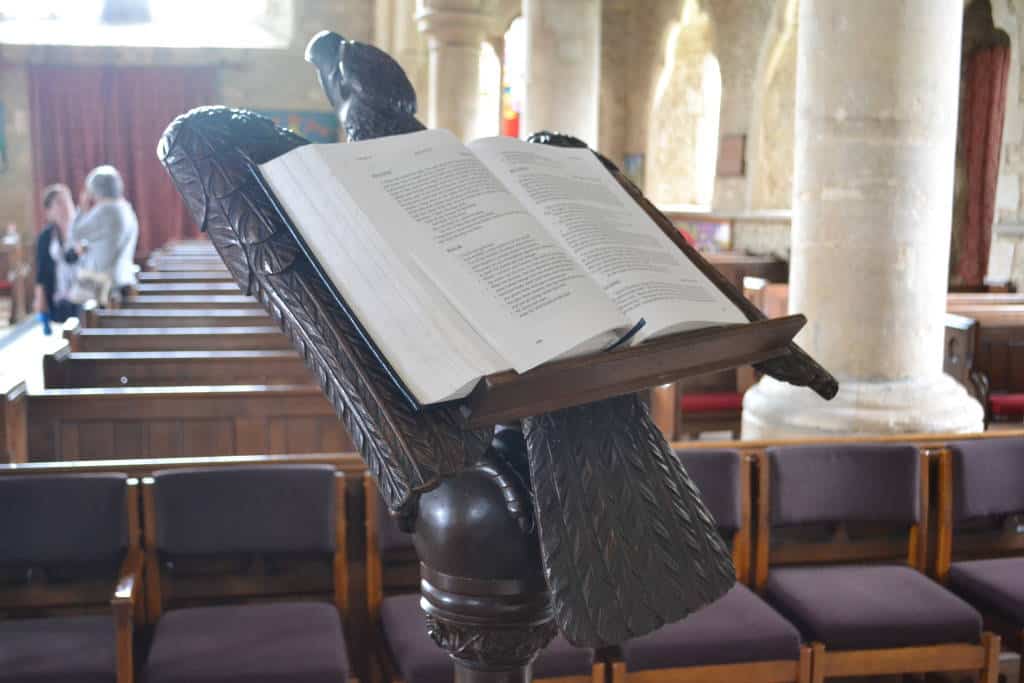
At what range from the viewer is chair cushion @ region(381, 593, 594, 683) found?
2332 millimetres

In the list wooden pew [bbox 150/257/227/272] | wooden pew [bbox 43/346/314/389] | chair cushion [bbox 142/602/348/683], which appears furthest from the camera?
wooden pew [bbox 150/257/227/272]

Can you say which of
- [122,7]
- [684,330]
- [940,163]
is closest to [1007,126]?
[940,163]

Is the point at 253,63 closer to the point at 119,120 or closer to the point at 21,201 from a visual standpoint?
the point at 119,120

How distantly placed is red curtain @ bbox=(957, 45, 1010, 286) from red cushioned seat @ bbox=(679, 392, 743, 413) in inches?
198

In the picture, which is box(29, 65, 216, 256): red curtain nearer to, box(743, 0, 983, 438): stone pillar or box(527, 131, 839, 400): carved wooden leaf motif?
box(743, 0, 983, 438): stone pillar

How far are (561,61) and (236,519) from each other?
17.9 feet

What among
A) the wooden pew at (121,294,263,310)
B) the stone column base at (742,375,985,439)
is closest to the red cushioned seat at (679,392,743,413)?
the stone column base at (742,375,985,439)

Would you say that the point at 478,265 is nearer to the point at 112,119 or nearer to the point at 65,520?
the point at 65,520

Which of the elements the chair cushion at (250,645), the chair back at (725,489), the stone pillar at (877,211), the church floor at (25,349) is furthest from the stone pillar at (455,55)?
the chair cushion at (250,645)

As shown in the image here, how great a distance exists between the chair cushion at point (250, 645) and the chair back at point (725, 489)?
986 millimetres

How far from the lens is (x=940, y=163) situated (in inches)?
139

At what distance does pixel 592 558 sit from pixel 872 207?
2.90 meters

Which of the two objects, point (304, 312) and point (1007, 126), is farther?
point (1007, 126)

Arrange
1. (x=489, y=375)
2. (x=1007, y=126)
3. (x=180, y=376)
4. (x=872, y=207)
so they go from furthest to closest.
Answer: (x=1007, y=126) → (x=180, y=376) → (x=872, y=207) → (x=489, y=375)
